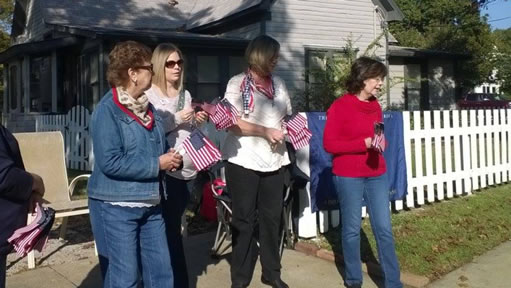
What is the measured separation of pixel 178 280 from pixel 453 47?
27.5 m

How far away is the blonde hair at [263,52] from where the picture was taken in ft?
14.2

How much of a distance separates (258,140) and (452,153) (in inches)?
198

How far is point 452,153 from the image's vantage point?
848 cm

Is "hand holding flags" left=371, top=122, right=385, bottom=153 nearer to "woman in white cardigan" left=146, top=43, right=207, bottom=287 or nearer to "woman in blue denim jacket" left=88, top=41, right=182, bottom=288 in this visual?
"woman in white cardigan" left=146, top=43, right=207, bottom=287

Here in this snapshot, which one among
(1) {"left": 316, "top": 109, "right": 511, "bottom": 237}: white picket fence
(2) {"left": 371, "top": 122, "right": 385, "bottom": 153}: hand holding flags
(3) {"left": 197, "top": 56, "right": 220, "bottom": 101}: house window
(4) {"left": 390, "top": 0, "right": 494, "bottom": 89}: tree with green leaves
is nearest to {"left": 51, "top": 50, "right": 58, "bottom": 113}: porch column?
(3) {"left": 197, "top": 56, "right": 220, "bottom": 101}: house window

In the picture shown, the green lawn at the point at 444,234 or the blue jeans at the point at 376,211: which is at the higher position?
the blue jeans at the point at 376,211

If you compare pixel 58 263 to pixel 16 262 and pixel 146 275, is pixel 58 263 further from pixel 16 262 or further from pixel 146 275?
pixel 146 275

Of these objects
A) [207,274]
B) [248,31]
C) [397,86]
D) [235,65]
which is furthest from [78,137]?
[397,86]

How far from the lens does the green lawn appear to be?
535 cm

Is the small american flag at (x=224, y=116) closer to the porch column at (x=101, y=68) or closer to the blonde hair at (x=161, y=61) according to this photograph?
the blonde hair at (x=161, y=61)

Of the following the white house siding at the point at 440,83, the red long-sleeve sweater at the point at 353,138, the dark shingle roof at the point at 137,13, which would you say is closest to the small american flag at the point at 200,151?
the red long-sleeve sweater at the point at 353,138

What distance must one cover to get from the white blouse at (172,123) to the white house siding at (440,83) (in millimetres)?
20619

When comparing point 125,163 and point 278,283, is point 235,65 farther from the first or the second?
point 125,163

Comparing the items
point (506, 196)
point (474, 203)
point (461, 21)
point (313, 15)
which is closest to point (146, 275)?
point (474, 203)
